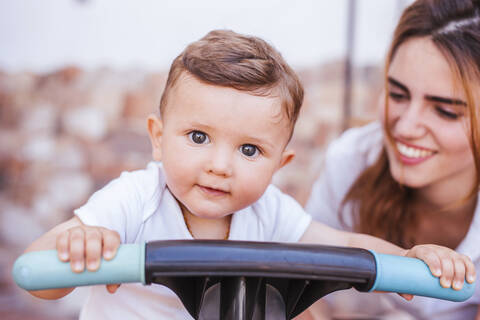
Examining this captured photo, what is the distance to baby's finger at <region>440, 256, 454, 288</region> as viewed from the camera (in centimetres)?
64

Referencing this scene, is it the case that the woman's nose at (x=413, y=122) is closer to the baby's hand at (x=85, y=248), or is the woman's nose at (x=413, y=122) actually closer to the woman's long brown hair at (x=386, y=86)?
the woman's long brown hair at (x=386, y=86)

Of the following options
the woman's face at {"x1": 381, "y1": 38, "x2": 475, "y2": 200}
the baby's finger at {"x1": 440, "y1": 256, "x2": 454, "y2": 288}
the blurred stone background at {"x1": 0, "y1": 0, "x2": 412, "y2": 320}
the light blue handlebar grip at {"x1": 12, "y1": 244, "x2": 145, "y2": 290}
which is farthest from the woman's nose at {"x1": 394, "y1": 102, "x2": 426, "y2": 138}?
the blurred stone background at {"x1": 0, "y1": 0, "x2": 412, "y2": 320}

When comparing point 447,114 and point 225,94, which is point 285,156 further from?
point 447,114

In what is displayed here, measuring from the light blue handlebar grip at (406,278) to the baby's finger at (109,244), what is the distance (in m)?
0.32

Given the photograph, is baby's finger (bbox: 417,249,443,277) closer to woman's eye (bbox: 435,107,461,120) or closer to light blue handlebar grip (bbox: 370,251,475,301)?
light blue handlebar grip (bbox: 370,251,475,301)

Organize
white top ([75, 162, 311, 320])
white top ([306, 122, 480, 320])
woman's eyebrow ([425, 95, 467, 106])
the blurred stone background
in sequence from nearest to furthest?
white top ([75, 162, 311, 320]) < woman's eyebrow ([425, 95, 467, 106]) < white top ([306, 122, 480, 320]) < the blurred stone background

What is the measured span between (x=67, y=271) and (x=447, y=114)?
778 mm

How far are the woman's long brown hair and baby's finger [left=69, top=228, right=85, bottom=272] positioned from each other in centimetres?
74

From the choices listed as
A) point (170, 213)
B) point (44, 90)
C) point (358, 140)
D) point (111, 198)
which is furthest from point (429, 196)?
point (44, 90)

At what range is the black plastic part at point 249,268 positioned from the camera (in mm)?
570

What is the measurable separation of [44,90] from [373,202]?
162 cm

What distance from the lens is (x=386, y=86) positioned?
1.11 metres

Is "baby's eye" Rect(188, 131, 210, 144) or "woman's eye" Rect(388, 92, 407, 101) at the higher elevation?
"woman's eye" Rect(388, 92, 407, 101)

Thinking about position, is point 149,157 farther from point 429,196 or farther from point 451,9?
point 451,9
